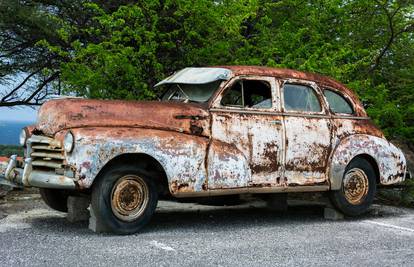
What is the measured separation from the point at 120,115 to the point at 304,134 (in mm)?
2506

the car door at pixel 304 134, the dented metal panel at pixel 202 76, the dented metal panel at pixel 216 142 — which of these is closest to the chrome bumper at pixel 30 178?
the dented metal panel at pixel 216 142

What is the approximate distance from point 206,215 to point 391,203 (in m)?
3.43

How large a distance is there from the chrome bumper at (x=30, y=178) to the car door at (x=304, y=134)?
288 cm

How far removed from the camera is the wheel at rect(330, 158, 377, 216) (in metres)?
8.15

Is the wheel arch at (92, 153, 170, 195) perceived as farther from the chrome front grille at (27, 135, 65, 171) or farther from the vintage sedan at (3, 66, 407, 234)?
the chrome front grille at (27, 135, 65, 171)

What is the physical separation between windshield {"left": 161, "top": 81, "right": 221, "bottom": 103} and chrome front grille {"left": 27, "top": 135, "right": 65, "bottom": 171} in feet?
6.23

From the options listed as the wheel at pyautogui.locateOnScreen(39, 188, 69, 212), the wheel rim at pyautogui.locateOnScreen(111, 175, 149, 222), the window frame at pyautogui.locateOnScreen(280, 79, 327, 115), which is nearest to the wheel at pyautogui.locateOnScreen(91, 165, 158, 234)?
the wheel rim at pyautogui.locateOnScreen(111, 175, 149, 222)

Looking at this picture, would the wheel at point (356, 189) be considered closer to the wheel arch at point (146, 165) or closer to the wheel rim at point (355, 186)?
the wheel rim at point (355, 186)

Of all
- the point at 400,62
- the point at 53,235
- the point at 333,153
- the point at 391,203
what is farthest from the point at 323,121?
the point at 400,62

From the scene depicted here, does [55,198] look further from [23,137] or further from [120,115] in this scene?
[120,115]

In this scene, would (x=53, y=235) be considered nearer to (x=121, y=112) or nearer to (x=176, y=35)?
(x=121, y=112)

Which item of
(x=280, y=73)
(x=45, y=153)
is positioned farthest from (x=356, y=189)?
(x=45, y=153)

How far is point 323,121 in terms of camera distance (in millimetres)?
8078

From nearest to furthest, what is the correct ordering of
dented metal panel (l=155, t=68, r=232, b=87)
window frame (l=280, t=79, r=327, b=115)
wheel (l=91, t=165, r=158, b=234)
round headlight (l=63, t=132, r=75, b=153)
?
round headlight (l=63, t=132, r=75, b=153) → wheel (l=91, t=165, r=158, b=234) → dented metal panel (l=155, t=68, r=232, b=87) → window frame (l=280, t=79, r=327, b=115)
